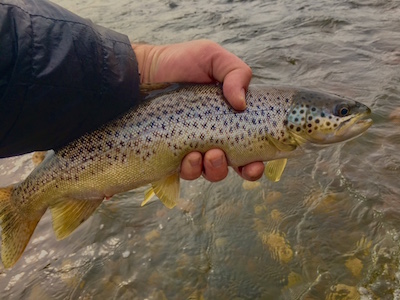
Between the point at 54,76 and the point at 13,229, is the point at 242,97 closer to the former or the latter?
the point at 54,76

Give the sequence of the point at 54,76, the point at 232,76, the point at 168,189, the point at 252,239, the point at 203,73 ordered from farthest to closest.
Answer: the point at 252,239
the point at 203,73
the point at 168,189
the point at 232,76
the point at 54,76

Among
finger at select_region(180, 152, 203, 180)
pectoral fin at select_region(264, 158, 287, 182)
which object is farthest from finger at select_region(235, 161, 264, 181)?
finger at select_region(180, 152, 203, 180)

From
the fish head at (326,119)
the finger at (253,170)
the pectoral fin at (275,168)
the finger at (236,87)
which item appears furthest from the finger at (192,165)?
the fish head at (326,119)

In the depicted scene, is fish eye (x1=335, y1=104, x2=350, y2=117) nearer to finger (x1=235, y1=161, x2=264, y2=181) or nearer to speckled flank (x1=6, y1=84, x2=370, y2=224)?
speckled flank (x1=6, y1=84, x2=370, y2=224)

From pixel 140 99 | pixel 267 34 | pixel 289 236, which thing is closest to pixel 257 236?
pixel 289 236

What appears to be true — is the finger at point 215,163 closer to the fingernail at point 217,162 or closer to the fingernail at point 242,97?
the fingernail at point 217,162

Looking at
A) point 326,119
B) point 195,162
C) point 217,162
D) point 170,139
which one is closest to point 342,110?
point 326,119

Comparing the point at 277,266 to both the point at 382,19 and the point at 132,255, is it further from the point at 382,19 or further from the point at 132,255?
the point at 382,19
